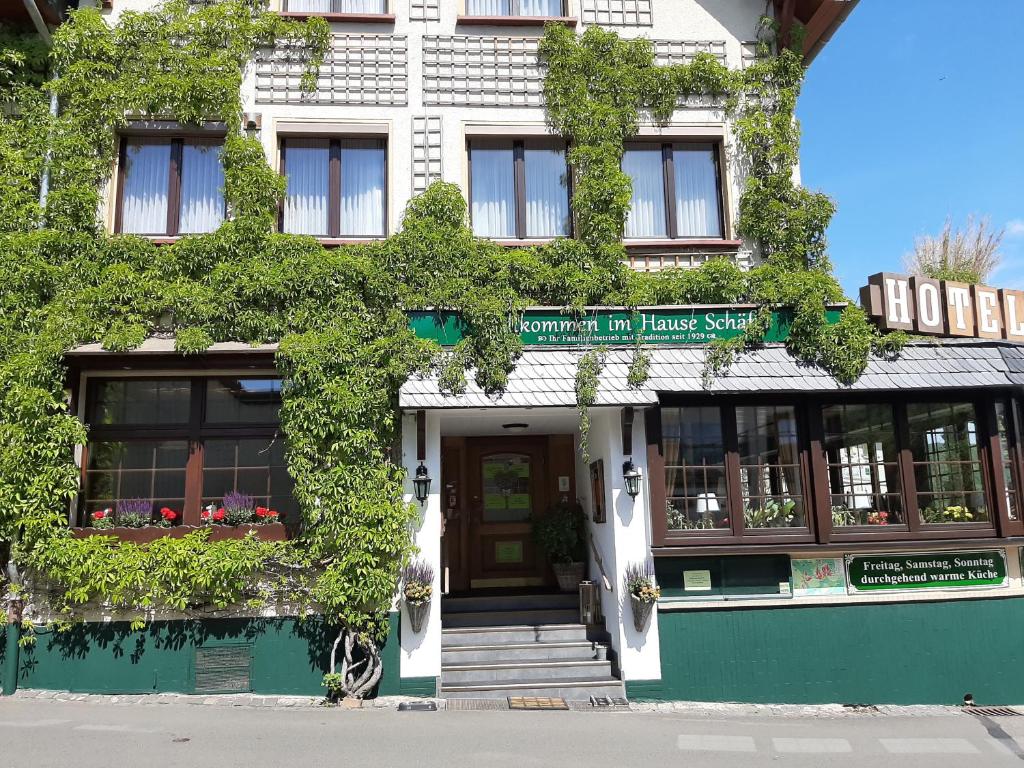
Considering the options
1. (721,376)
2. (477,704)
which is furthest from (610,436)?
(477,704)

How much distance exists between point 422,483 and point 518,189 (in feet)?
13.9

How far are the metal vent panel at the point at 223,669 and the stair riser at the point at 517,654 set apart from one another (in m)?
2.29

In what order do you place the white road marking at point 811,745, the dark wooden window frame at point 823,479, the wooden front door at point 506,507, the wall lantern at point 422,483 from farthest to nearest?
1. the wooden front door at point 506,507
2. the dark wooden window frame at point 823,479
3. the wall lantern at point 422,483
4. the white road marking at point 811,745

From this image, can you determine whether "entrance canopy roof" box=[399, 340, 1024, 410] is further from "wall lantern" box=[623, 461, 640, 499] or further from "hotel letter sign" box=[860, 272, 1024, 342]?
"wall lantern" box=[623, 461, 640, 499]

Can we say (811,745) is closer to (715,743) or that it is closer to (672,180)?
(715,743)

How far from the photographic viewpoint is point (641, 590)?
917 centimetres

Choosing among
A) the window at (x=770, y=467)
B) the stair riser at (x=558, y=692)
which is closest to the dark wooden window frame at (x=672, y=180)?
the window at (x=770, y=467)

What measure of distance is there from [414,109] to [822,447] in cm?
686

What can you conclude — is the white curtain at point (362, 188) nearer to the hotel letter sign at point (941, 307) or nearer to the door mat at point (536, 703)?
the door mat at point (536, 703)

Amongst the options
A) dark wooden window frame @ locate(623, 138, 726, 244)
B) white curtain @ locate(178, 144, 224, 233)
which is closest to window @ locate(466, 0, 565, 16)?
dark wooden window frame @ locate(623, 138, 726, 244)

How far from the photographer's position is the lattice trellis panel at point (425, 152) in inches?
408

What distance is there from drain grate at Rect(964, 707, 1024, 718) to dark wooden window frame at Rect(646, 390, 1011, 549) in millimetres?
2005

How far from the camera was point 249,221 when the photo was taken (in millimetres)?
9727

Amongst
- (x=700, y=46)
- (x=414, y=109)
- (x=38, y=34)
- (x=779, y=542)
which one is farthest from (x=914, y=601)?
(x=38, y=34)
